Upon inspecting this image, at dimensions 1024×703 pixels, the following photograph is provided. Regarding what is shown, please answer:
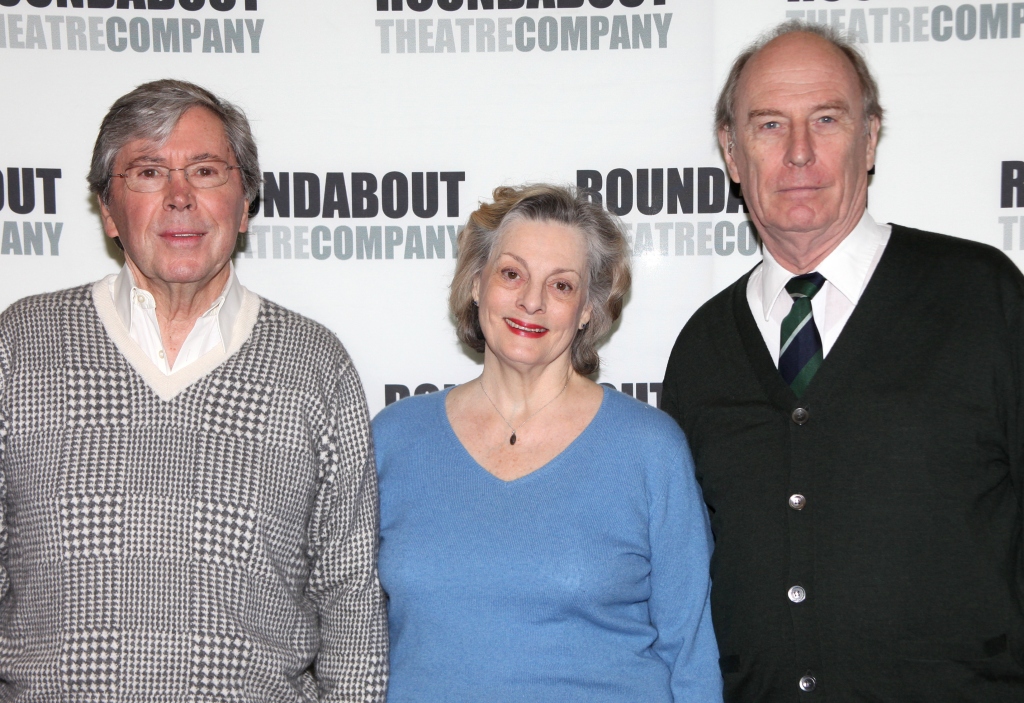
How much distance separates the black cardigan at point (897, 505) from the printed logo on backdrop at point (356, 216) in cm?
112

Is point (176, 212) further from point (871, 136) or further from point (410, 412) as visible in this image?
point (871, 136)

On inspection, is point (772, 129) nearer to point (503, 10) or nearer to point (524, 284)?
point (524, 284)

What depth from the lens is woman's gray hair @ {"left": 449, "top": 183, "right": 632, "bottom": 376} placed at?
85.4 inches

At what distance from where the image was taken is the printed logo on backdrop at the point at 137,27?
267 cm

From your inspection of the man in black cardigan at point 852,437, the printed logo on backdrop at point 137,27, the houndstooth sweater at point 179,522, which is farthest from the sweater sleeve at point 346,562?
the printed logo on backdrop at point 137,27

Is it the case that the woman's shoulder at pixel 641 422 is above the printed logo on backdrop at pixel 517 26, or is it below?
below

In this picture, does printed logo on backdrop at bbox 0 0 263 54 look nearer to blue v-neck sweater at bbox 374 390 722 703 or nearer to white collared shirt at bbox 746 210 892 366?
blue v-neck sweater at bbox 374 390 722 703

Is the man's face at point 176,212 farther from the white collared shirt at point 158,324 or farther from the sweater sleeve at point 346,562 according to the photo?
the sweater sleeve at point 346,562

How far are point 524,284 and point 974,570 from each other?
1.09 meters

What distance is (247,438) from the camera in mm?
1867

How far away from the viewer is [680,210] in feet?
8.82

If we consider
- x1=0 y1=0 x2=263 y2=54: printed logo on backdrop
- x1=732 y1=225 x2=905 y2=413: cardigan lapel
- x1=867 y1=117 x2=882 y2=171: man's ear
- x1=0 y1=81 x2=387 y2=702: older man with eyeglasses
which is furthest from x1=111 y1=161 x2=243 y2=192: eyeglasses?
x1=867 y1=117 x2=882 y2=171: man's ear

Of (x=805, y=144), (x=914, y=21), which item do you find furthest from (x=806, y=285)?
(x=914, y=21)

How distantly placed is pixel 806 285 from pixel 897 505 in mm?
517
